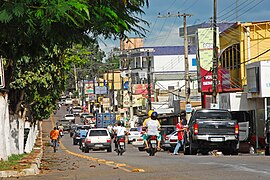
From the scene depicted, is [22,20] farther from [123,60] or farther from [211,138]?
[123,60]

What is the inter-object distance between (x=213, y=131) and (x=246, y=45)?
20783mm

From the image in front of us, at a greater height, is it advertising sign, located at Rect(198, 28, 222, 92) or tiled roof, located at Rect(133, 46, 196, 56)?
tiled roof, located at Rect(133, 46, 196, 56)

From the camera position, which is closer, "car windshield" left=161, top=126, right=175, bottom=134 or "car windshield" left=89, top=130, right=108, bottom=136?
"car windshield" left=89, top=130, right=108, bottom=136

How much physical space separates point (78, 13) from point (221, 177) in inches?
203

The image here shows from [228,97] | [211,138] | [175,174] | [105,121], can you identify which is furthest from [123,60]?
[175,174]

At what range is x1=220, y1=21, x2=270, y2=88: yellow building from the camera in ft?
147

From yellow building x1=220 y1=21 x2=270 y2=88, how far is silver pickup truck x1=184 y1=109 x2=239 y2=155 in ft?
58.1

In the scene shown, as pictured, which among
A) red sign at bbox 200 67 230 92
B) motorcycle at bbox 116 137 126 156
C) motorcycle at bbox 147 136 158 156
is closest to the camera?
motorcycle at bbox 147 136 158 156

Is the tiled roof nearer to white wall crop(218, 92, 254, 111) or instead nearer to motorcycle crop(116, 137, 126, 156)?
white wall crop(218, 92, 254, 111)

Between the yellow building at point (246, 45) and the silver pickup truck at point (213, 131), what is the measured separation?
58.1ft

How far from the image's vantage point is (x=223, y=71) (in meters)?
49.6

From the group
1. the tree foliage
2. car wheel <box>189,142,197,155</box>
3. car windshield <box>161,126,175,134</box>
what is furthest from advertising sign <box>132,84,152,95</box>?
the tree foliage

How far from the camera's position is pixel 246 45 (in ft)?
148

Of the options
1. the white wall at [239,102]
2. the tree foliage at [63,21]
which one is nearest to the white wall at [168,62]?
the white wall at [239,102]
